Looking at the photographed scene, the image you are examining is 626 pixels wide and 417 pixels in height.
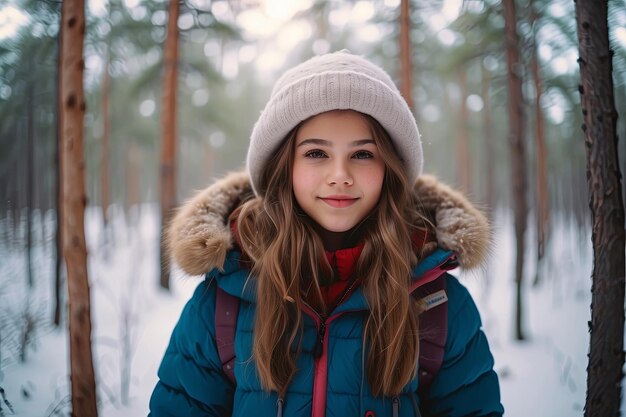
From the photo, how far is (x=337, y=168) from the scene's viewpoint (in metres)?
1.41

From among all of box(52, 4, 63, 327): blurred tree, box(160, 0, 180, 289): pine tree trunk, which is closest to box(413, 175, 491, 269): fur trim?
box(52, 4, 63, 327): blurred tree

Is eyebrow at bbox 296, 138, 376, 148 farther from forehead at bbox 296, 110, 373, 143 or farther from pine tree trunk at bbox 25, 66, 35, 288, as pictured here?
pine tree trunk at bbox 25, 66, 35, 288

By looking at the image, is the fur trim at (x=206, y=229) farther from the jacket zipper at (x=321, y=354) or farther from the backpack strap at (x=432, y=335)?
the backpack strap at (x=432, y=335)

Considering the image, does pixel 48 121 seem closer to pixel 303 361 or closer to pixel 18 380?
pixel 18 380

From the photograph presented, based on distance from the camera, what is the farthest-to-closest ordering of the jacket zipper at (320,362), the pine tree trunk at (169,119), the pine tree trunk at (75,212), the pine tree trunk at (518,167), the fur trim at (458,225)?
the pine tree trunk at (169,119)
the pine tree trunk at (518,167)
the pine tree trunk at (75,212)
the fur trim at (458,225)
the jacket zipper at (320,362)

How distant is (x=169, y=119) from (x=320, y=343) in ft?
21.7

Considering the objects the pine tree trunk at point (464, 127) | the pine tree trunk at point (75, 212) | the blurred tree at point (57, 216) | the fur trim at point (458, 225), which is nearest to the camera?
the fur trim at point (458, 225)

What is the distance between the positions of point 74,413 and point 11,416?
526mm

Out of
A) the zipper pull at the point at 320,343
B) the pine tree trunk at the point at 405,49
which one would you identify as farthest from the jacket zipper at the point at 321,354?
the pine tree trunk at the point at 405,49

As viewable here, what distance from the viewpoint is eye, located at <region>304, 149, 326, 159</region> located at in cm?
148

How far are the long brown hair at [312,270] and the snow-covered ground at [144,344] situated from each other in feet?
1.34

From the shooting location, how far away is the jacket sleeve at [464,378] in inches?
57.2

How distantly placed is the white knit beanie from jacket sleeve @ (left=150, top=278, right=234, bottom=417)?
78cm

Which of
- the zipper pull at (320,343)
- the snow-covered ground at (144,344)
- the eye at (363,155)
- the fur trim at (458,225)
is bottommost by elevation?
the snow-covered ground at (144,344)
